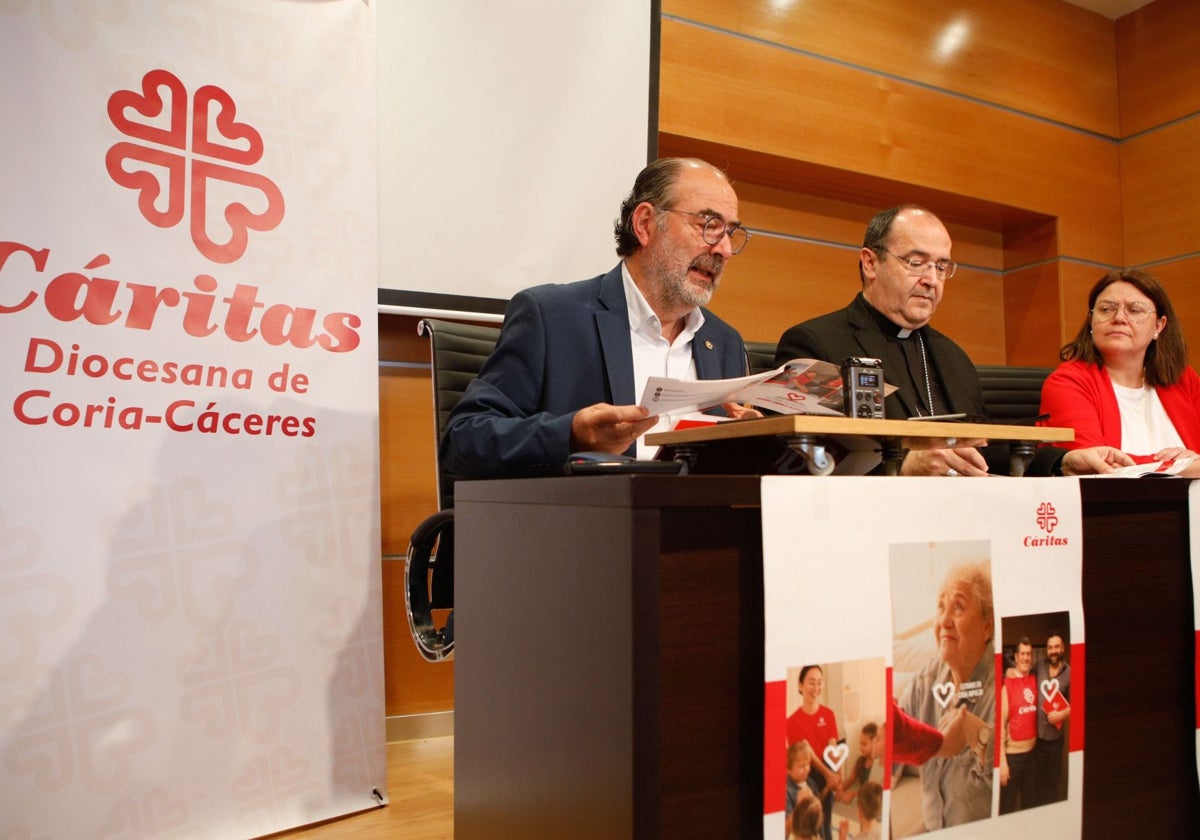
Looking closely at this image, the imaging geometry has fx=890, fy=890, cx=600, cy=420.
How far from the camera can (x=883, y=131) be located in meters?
3.38

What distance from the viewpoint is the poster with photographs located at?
2.72 feet

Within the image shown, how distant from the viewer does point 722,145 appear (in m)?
3.04

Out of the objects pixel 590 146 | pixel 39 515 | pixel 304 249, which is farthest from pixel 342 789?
pixel 590 146

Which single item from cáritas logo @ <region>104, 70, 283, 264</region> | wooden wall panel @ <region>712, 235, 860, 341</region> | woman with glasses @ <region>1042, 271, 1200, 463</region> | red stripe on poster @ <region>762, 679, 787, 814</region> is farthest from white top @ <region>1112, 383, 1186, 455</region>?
cáritas logo @ <region>104, 70, 283, 264</region>

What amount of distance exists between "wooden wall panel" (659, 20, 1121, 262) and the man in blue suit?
113 cm

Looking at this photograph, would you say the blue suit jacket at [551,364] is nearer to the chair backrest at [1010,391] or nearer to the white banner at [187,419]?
the white banner at [187,419]

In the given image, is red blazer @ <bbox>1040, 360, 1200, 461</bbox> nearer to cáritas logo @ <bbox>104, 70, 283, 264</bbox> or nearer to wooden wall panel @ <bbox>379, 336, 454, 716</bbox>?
wooden wall panel @ <bbox>379, 336, 454, 716</bbox>

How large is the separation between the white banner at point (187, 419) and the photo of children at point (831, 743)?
4.63 ft

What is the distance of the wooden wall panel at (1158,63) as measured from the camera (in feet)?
12.2

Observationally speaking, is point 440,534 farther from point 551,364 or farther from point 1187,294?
point 1187,294

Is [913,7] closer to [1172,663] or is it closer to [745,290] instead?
[745,290]

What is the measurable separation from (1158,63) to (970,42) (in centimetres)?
93

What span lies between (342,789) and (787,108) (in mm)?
2584

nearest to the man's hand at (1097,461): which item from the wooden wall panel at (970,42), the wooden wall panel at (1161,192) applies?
the wooden wall panel at (970,42)
